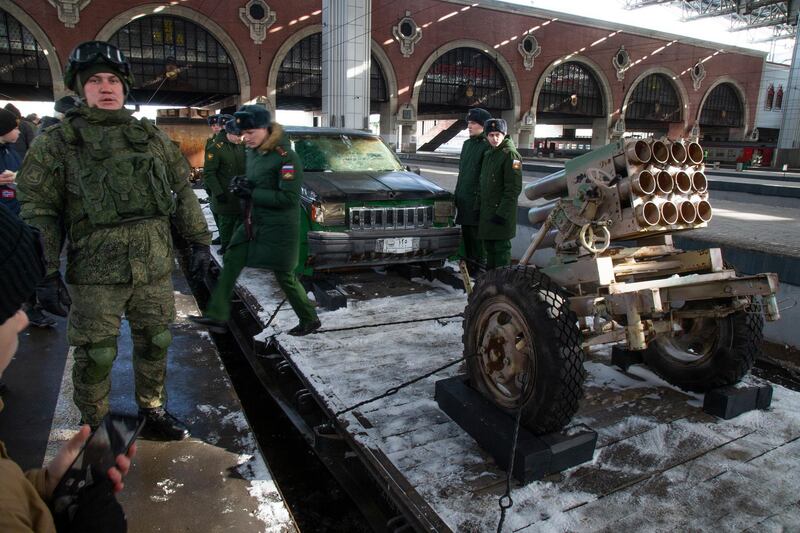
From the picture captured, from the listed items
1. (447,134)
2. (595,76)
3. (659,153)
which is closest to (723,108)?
(595,76)

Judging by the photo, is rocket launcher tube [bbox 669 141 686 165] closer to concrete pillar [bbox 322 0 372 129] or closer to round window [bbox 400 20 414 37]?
concrete pillar [bbox 322 0 372 129]

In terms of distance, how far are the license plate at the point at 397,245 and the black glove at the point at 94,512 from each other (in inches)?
169

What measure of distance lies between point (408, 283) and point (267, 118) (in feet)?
9.60

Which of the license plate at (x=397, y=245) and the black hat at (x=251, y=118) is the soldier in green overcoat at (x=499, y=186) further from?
the black hat at (x=251, y=118)

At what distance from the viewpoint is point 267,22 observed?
28.0 metres

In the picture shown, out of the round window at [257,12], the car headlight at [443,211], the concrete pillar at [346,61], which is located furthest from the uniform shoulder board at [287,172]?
the round window at [257,12]

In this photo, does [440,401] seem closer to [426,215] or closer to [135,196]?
[135,196]

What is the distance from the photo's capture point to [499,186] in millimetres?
5695

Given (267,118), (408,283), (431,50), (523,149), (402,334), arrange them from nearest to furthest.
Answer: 1. (267,118)
2. (402,334)
3. (408,283)
4. (431,50)
5. (523,149)

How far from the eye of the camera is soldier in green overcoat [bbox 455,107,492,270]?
5.96 meters

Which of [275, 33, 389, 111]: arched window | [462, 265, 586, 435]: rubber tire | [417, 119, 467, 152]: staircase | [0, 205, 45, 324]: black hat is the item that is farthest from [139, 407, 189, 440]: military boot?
[417, 119, 467, 152]: staircase

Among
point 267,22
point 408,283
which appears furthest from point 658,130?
point 408,283

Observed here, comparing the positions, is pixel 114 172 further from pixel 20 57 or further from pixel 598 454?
pixel 20 57

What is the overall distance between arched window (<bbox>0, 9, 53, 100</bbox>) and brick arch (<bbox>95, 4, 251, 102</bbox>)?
8.55 feet
